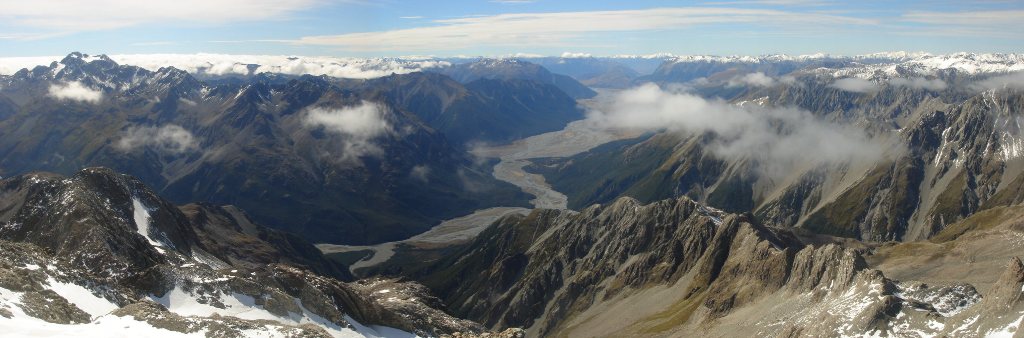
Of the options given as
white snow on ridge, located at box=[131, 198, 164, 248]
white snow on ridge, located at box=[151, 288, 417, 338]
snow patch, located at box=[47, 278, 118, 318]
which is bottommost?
white snow on ridge, located at box=[131, 198, 164, 248]

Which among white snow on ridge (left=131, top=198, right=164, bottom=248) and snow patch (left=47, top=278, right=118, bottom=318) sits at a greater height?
snow patch (left=47, top=278, right=118, bottom=318)

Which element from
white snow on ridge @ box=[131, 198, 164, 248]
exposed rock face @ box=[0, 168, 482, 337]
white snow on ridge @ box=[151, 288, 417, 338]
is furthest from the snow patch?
white snow on ridge @ box=[131, 198, 164, 248]

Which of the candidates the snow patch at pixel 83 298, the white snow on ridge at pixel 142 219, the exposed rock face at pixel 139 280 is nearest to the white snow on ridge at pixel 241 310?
the exposed rock face at pixel 139 280

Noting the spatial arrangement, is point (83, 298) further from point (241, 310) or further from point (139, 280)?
point (241, 310)

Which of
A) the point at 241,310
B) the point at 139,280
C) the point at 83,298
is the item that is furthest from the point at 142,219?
the point at 83,298

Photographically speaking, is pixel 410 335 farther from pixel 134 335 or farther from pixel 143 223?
pixel 143 223

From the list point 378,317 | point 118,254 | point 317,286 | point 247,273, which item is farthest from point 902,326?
point 118,254

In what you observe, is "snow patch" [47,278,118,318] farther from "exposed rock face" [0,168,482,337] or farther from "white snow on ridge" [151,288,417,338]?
"white snow on ridge" [151,288,417,338]

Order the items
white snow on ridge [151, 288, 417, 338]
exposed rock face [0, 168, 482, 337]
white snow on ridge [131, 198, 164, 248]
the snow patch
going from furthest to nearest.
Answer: white snow on ridge [131, 198, 164, 248]
white snow on ridge [151, 288, 417, 338]
the snow patch
exposed rock face [0, 168, 482, 337]
